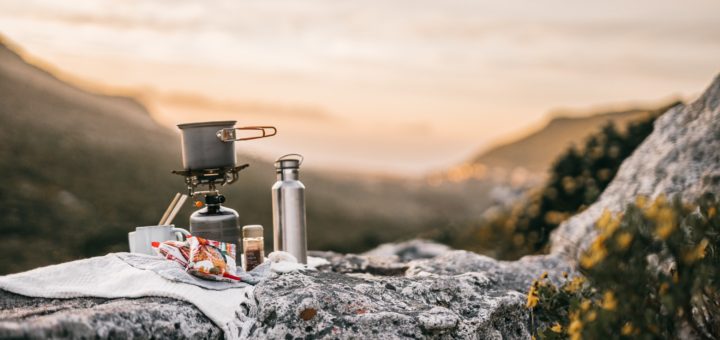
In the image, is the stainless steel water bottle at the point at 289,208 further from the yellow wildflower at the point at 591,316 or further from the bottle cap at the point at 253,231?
the yellow wildflower at the point at 591,316

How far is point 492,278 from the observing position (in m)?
5.32

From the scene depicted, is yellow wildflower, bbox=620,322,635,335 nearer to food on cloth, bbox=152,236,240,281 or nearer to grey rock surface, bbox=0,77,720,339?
grey rock surface, bbox=0,77,720,339

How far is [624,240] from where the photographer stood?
3.27 metres

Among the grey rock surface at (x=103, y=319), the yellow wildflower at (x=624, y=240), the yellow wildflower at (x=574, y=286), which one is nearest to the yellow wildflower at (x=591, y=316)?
the yellow wildflower at (x=624, y=240)

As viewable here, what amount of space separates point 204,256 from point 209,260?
1.9 inches

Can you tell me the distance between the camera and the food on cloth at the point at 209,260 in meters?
4.55

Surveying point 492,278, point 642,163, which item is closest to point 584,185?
point 642,163

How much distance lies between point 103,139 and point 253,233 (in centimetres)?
1226

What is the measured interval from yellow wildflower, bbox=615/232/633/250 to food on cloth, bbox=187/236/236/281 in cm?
240

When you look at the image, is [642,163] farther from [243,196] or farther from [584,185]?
[243,196]

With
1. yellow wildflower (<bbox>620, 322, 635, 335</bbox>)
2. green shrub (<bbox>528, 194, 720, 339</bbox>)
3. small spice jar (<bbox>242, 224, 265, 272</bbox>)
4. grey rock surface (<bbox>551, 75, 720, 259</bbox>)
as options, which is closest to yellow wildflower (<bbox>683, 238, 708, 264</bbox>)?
green shrub (<bbox>528, 194, 720, 339</bbox>)

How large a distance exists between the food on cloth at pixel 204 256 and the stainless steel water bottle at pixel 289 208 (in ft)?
1.51

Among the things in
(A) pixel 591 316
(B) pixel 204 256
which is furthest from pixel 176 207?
(A) pixel 591 316

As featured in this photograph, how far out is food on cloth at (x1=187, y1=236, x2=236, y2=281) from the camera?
14.9ft
